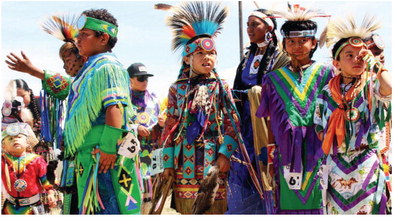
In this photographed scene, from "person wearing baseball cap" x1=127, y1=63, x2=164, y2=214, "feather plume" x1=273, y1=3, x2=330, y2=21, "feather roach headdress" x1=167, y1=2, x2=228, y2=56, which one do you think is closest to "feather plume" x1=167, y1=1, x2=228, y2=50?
"feather roach headdress" x1=167, y1=2, x2=228, y2=56

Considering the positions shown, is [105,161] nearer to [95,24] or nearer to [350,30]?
[95,24]

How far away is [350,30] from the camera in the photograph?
186 inches

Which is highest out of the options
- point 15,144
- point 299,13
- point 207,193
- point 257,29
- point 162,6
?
point 162,6

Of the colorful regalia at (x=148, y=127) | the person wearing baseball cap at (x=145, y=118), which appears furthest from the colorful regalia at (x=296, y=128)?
the colorful regalia at (x=148, y=127)

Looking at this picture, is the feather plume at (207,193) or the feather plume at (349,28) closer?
the feather plume at (349,28)

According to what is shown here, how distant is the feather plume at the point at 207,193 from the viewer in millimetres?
5094

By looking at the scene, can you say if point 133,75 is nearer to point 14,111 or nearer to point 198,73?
point 14,111

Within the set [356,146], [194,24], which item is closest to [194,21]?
[194,24]

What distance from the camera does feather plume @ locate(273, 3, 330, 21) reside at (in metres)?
5.16

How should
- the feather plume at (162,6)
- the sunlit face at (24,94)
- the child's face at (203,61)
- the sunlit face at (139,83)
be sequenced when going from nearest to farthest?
the child's face at (203,61) → the feather plume at (162,6) → the sunlit face at (139,83) → the sunlit face at (24,94)

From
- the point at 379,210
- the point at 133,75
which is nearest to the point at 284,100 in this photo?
the point at 379,210

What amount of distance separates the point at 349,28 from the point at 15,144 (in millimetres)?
3441

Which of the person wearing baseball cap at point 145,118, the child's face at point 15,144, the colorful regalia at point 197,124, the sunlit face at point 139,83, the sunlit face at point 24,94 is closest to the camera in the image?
the colorful regalia at point 197,124

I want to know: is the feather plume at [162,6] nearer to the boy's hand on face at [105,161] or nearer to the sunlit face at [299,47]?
the sunlit face at [299,47]
